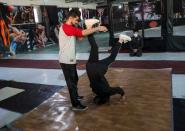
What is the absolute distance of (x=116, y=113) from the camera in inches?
112

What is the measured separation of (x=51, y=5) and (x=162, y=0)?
7904 millimetres

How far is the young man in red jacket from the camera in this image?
108 inches

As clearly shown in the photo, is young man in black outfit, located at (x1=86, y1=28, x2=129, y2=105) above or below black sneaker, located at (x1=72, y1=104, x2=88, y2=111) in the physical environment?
above

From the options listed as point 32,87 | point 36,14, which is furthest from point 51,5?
point 32,87

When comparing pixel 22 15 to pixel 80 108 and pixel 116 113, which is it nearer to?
pixel 80 108

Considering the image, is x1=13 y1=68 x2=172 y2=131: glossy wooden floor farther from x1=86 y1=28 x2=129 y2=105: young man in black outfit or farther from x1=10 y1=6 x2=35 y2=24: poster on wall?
x1=10 y1=6 x2=35 y2=24: poster on wall

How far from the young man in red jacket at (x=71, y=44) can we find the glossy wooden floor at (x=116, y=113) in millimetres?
269

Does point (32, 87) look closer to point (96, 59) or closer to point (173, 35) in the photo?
point (96, 59)

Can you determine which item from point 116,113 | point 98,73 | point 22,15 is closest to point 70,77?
point 98,73

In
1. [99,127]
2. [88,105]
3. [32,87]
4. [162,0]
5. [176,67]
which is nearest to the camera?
[99,127]

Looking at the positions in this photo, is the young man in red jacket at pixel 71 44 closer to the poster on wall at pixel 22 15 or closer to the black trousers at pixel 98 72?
the black trousers at pixel 98 72

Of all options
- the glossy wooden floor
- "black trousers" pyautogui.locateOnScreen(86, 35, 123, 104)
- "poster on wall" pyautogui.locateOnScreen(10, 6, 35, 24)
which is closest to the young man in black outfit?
"black trousers" pyautogui.locateOnScreen(86, 35, 123, 104)

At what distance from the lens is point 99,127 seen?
2.55m

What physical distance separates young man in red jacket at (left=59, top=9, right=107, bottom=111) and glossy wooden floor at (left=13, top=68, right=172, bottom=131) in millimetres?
269
